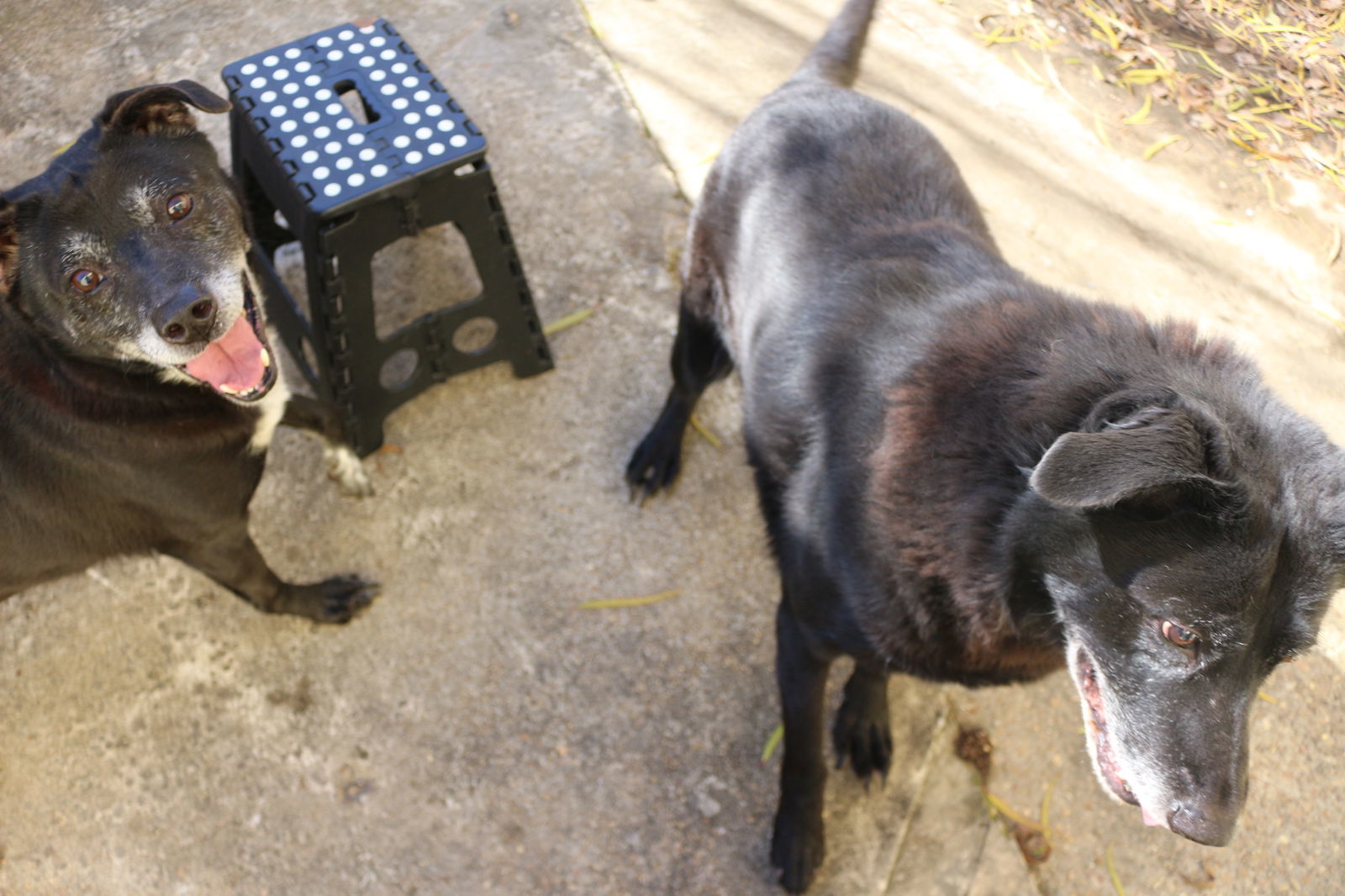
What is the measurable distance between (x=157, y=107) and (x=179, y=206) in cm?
25

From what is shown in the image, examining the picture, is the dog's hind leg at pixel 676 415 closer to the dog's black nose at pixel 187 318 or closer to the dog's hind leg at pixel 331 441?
the dog's hind leg at pixel 331 441

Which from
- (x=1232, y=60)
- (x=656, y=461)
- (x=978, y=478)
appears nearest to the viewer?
(x=978, y=478)

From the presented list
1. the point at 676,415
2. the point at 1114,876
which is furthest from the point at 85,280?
the point at 1114,876

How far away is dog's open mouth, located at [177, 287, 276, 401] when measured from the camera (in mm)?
2250

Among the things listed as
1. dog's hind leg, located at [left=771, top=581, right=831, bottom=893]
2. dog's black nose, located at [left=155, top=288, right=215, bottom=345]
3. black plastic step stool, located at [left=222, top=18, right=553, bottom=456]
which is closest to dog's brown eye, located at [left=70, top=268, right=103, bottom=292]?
dog's black nose, located at [left=155, top=288, right=215, bottom=345]

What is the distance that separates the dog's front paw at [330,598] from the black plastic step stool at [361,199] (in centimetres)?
48

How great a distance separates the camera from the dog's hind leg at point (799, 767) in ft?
7.61

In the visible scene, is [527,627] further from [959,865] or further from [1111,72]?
[1111,72]

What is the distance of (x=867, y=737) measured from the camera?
104 inches

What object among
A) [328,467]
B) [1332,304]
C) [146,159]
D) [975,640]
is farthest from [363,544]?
[1332,304]

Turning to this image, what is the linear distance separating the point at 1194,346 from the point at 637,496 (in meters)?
1.80

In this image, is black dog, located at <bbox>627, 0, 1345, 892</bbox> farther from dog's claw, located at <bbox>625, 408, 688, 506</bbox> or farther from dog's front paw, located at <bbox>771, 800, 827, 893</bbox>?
dog's claw, located at <bbox>625, 408, 688, 506</bbox>

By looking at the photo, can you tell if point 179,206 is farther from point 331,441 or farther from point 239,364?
point 331,441

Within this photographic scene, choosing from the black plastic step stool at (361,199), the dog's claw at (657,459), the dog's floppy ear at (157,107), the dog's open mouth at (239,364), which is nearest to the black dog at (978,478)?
the dog's claw at (657,459)
